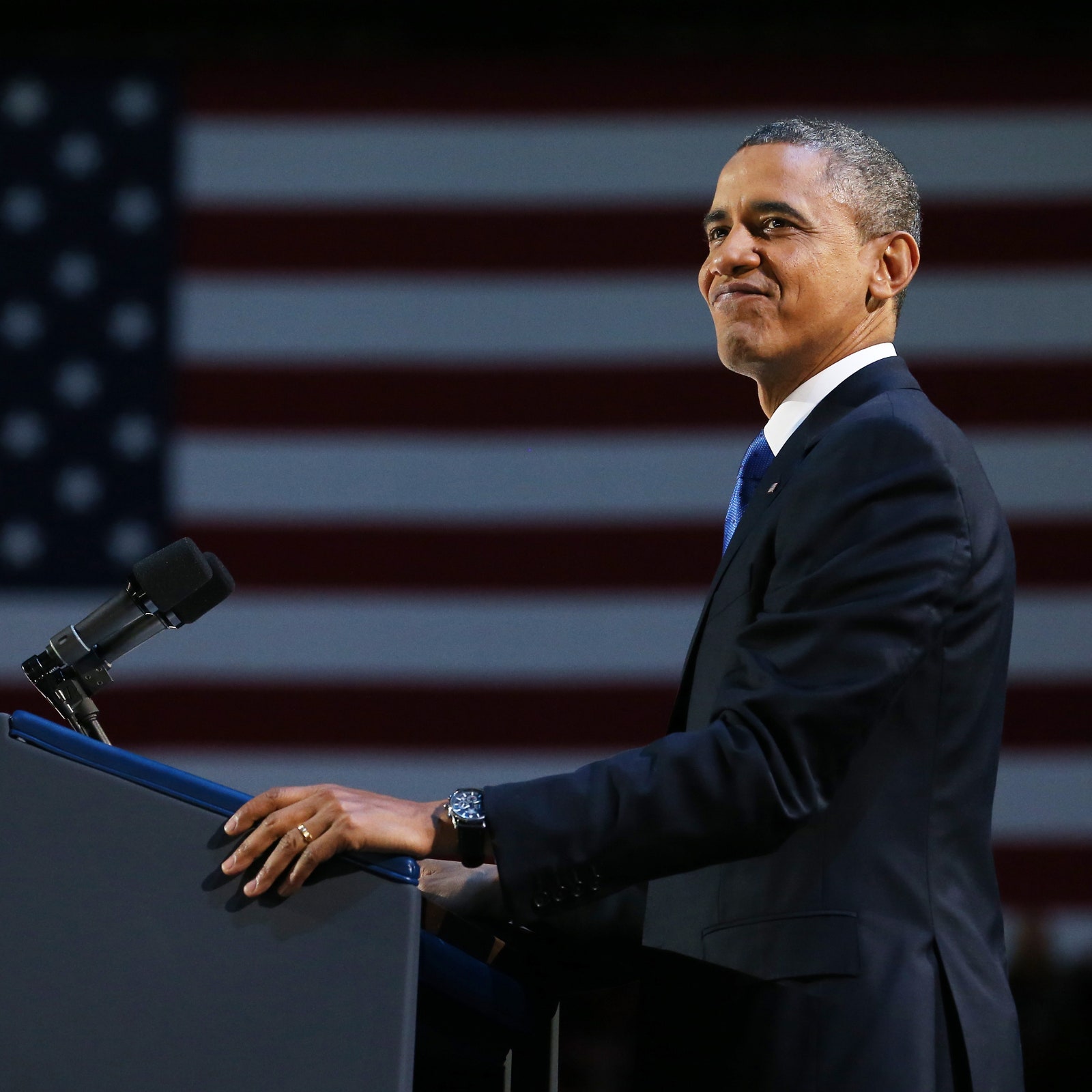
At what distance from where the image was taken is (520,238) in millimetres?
4066

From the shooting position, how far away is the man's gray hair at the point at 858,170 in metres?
1.42

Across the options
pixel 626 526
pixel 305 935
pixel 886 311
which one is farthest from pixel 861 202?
pixel 626 526

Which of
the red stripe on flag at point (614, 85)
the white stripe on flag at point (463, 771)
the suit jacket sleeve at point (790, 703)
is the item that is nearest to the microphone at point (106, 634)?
the suit jacket sleeve at point (790, 703)

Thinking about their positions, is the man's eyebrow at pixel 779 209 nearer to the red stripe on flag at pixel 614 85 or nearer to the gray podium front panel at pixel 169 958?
the gray podium front panel at pixel 169 958

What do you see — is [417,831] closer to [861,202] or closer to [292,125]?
[861,202]

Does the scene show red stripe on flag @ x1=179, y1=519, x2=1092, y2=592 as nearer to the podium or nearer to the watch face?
the watch face

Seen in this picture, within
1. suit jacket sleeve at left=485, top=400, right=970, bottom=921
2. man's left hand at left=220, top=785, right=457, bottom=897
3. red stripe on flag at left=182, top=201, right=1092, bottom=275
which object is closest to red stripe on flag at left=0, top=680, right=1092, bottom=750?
red stripe on flag at left=182, top=201, right=1092, bottom=275

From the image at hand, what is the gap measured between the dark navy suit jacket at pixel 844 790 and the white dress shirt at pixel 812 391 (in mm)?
139

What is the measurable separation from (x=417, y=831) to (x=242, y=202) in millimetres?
3360

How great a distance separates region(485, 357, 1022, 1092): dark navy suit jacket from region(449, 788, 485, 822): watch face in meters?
0.01

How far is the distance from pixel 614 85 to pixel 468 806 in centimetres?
336

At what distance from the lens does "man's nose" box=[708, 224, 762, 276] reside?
140 cm

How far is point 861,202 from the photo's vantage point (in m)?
1.42

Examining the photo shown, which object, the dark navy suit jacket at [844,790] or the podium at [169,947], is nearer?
the podium at [169,947]
